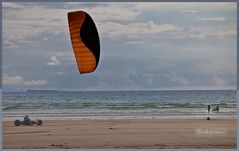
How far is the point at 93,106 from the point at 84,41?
3.85 meters

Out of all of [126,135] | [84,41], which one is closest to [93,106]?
[126,135]

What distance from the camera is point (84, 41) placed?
1046 cm

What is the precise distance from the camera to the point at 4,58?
34.5ft

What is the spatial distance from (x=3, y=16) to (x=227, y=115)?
156 inches

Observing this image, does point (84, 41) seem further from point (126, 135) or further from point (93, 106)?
point (93, 106)

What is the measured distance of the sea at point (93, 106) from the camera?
11000 mm

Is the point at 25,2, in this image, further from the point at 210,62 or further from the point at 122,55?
the point at 210,62

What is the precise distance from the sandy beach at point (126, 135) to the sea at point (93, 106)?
20 cm

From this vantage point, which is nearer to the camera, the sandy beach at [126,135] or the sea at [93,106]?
the sandy beach at [126,135]

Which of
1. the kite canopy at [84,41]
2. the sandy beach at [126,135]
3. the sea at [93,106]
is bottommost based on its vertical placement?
the sandy beach at [126,135]

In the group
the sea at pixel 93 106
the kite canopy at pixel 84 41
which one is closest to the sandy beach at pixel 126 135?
the sea at pixel 93 106

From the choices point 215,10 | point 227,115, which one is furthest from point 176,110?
point 215,10

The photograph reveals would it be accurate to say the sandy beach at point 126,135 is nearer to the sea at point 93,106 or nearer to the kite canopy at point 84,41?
the sea at point 93,106

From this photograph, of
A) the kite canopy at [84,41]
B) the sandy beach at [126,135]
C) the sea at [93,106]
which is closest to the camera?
the kite canopy at [84,41]
